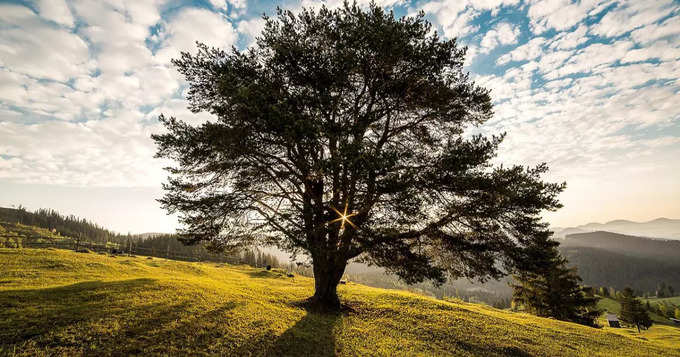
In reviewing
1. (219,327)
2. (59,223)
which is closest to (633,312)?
(219,327)

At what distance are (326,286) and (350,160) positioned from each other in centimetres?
813

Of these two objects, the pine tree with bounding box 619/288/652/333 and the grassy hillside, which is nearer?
the grassy hillside

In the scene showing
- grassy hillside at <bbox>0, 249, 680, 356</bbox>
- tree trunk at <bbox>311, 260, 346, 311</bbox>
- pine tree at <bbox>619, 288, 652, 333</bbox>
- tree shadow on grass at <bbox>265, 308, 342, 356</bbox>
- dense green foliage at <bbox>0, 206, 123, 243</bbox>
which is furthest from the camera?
dense green foliage at <bbox>0, 206, 123, 243</bbox>

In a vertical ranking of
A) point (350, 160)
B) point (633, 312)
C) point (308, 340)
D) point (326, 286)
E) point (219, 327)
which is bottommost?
point (633, 312)

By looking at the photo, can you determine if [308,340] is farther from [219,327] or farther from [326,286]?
[326,286]

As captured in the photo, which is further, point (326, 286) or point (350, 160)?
point (326, 286)

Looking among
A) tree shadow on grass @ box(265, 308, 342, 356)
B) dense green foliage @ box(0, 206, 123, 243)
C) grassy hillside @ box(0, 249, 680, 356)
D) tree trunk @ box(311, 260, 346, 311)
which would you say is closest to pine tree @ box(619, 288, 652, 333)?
grassy hillside @ box(0, 249, 680, 356)

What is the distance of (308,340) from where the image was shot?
397 inches

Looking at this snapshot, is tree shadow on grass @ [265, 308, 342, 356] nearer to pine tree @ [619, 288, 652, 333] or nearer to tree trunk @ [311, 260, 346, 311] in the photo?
tree trunk @ [311, 260, 346, 311]

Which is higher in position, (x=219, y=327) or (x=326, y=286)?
(x=326, y=286)

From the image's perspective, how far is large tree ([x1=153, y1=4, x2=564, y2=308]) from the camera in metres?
11.3

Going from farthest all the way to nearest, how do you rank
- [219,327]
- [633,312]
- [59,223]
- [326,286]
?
[59,223]
[633,312]
[326,286]
[219,327]

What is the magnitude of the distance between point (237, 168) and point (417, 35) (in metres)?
9.91

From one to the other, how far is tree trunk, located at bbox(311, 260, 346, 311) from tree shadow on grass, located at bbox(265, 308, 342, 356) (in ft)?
6.58
